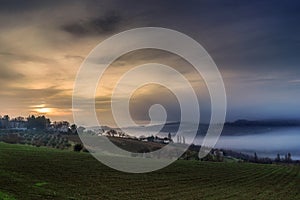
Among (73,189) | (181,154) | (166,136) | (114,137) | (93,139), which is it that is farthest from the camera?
(166,136)

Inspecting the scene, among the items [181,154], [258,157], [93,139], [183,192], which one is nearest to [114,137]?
[93,139]

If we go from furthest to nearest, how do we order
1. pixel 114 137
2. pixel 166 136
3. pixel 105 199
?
pixel 166 136, pixel 114 137, pixel 105 199

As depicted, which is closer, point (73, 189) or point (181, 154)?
point (73, 189)

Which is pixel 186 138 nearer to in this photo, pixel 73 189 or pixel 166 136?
pixel 166 136

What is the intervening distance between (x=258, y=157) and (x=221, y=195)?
15995cm

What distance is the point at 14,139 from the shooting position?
142000 millimetres

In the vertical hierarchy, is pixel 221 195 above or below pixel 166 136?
below

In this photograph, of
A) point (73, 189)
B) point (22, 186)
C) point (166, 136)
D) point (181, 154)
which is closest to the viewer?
point (22, 186)

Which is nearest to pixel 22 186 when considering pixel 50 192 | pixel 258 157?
pixel 50 192

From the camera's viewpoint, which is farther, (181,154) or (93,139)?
(93,139)

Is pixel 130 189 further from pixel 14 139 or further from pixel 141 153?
pixel 14 139

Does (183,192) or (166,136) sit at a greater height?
(166,136)

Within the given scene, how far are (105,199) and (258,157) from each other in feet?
576

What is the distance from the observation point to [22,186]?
36.1 metres
